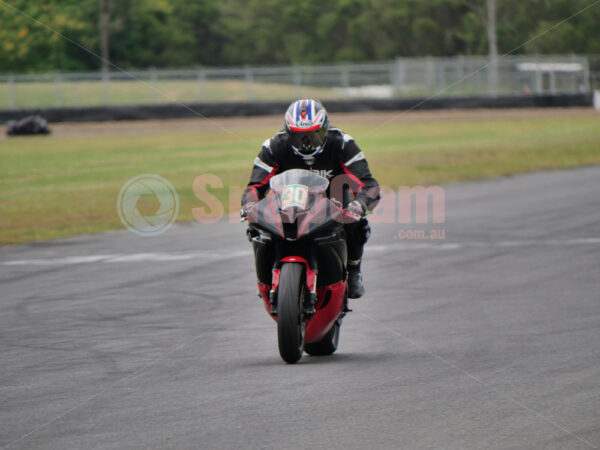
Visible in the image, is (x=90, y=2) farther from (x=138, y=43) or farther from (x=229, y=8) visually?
(x=229, y=8)

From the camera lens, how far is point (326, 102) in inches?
1806

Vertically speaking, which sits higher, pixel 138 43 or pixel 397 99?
pixel 138 43

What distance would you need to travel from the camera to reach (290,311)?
252 inches

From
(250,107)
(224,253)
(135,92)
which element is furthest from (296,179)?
(135,92)

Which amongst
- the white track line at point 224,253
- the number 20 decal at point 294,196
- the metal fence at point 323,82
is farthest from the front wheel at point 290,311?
the metal fence at point 323,82

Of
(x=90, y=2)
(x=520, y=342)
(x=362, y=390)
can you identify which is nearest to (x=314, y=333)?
(x=362, y=390)

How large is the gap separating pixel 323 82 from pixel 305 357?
45319 millimetres

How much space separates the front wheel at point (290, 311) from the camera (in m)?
6.41

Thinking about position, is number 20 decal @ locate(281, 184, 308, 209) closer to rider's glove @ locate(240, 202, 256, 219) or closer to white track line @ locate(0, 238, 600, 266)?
rider's glove @ locate(240, 202, 256, 219)

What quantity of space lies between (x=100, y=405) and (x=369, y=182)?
8.80 ft

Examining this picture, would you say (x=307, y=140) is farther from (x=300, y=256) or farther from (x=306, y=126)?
(x=300, y=256)

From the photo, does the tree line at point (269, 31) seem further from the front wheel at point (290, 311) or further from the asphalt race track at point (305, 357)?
the front wheel at point (290, 311)

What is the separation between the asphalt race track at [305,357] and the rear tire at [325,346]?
0.11 meters

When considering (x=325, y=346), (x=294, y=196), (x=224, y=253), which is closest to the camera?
(x=294, y=196)
